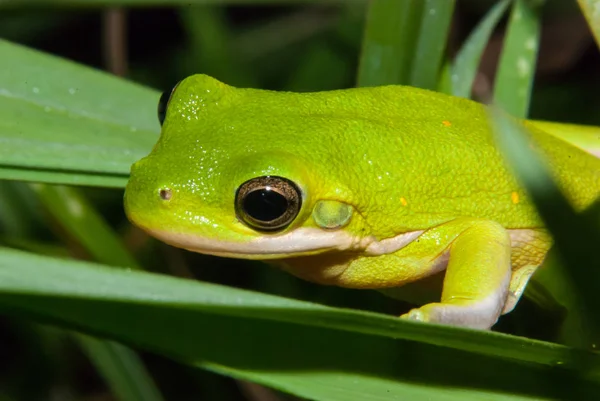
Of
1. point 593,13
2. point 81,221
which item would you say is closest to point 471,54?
point 593,13

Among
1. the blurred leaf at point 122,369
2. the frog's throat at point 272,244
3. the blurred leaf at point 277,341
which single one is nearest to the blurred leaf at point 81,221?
the blurred leaf at point 122,369

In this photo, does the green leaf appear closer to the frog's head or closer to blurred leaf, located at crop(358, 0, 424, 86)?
the frog's head

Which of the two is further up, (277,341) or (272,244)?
(272,244)

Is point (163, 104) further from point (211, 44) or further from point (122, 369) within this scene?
point (211, 44)

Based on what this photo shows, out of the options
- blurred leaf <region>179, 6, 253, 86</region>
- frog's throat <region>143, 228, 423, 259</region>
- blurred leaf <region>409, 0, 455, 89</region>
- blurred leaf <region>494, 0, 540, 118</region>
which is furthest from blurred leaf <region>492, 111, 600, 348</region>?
blurred leaf <region>179, 6, 253, 86</region>

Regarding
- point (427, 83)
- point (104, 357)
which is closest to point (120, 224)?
point (104, 357)

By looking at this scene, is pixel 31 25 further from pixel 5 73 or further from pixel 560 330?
pixel 560 330
